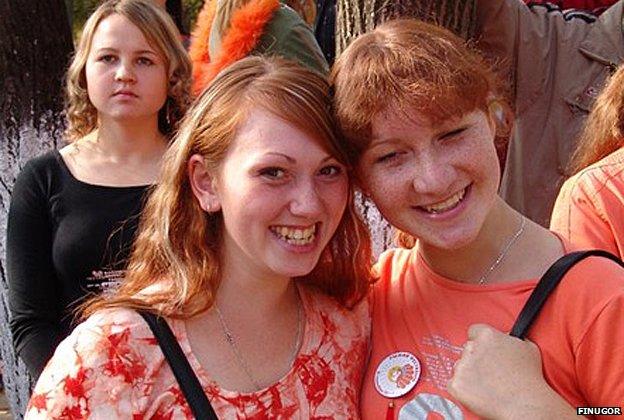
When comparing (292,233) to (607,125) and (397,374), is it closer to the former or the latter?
(397,374)

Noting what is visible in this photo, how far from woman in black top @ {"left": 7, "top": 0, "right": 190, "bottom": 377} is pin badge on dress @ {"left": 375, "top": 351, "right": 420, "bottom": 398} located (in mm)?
1151

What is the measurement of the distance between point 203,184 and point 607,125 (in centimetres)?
116

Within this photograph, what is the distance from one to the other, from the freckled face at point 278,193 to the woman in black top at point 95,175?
1.02 meters

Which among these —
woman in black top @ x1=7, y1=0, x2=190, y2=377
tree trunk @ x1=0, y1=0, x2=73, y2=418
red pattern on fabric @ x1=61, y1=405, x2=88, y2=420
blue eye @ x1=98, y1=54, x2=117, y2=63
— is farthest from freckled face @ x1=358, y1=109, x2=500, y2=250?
tree trunk @ x1=0, y1=0, x2=73, y2=418

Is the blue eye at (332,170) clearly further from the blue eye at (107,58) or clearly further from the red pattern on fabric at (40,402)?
the blue eye at (107,58)

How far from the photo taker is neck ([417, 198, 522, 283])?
2.15m

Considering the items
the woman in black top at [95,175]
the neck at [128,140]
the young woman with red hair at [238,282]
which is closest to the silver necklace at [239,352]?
the young woman with red hair at [238,282]

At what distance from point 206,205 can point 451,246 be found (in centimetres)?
56

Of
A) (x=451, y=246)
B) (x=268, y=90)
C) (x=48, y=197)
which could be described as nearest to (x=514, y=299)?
(x=451, y=246)

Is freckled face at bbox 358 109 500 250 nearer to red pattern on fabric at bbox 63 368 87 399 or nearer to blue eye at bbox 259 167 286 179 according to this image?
blue eye at bbox 259 167 286 179

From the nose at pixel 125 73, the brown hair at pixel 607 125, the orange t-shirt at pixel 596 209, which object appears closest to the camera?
the orange t-shirt at pixel 596 209

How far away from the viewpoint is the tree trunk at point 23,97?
4355 mm

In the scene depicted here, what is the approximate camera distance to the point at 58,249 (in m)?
3.09

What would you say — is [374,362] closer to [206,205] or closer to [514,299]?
[514,299]
